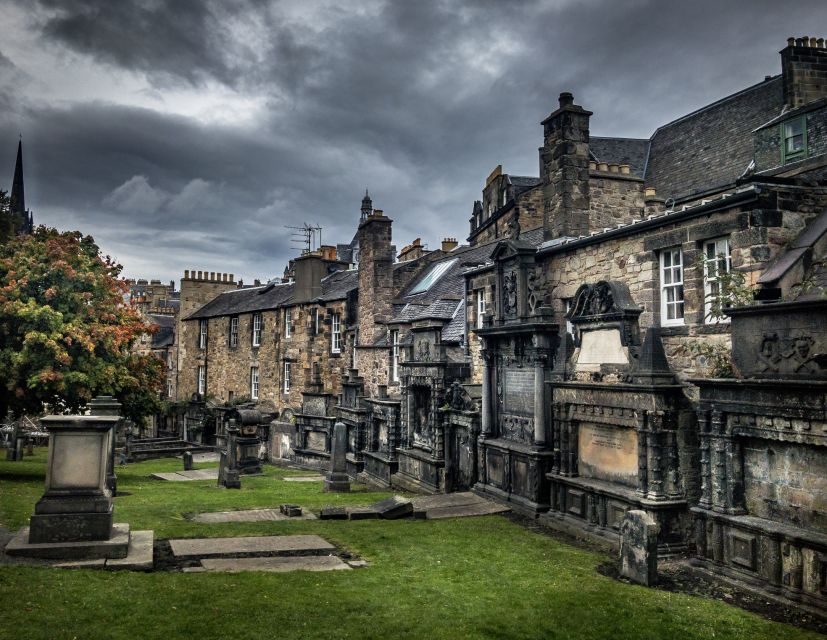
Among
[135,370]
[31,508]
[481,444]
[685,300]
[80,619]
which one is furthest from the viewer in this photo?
[135,370]

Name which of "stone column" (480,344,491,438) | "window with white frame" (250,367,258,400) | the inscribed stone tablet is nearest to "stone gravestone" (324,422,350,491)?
"stone column" (480,344,491,438)

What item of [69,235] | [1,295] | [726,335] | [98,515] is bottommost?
[98,515]

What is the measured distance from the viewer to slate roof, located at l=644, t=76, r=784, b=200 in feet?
70.6

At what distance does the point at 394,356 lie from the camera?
1019 inches

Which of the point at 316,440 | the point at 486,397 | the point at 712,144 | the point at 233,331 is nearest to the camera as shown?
the point at 486,397

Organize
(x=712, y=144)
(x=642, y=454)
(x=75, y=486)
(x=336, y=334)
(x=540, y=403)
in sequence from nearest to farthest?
1. (x=75, y=486)
2. (x=642, y=454)
3. (x=540, y=403)
4. (x=712, y=144)
5. (x=336, y=334)

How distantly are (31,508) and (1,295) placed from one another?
287 inches

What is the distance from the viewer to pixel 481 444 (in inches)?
642

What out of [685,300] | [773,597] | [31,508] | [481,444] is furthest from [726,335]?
[31,508]

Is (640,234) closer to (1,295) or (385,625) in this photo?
(385,625)

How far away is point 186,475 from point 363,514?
13.0 meters

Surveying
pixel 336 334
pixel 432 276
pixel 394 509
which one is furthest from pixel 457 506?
pixel 336 334

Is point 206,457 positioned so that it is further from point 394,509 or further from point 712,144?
point 712,144

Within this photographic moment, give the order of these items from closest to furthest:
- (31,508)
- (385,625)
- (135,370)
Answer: (385,625), (31,508), (135,370)
